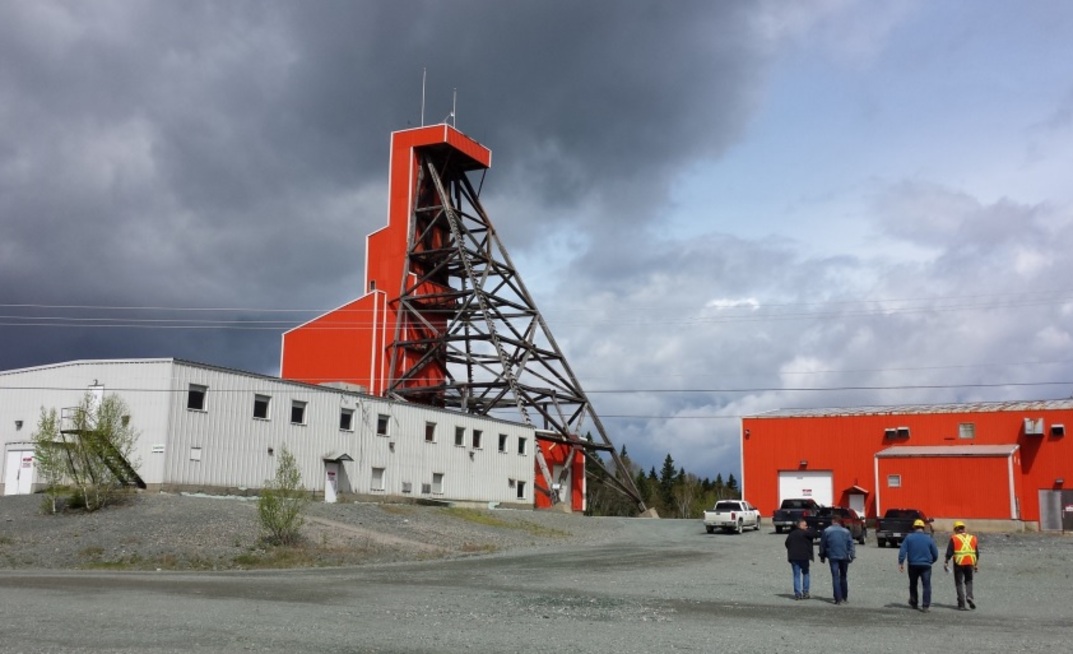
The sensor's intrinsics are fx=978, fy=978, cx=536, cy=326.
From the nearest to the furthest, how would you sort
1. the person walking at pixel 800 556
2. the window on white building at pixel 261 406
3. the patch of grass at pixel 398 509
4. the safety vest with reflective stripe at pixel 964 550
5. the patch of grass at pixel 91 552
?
the safety vest with reflective stripe at pixel 964 550 → the person walking at pixel 800 556 → the patch of grass at pixel 91 552 → the patch of grass at pixel 398 509 → the window on white building at pixel 261 406

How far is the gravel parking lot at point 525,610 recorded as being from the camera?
13.0 meters

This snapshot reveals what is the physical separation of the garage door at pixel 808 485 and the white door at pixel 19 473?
38271 mm

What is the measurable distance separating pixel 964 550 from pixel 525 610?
8835 millimetres

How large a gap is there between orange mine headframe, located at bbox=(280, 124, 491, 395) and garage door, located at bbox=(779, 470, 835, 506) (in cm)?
2362

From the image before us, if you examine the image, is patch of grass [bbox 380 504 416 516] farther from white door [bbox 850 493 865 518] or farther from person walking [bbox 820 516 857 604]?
white door [bbox 850 493 865 518]

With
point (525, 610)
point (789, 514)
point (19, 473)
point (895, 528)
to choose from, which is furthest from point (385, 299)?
point (525, 610)

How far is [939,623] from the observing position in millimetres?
16734

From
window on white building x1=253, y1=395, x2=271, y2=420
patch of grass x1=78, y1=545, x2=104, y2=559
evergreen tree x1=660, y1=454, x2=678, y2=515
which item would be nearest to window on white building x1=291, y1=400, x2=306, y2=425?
window on white building x1=253, y1=395, x2=271, y2=420

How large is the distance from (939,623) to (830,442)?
40.2m

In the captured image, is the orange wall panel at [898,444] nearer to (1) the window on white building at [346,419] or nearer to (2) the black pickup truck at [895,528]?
(2) the black pickup truck at [895,528]

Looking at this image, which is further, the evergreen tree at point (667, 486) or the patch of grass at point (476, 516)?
the evergreen tree at point (667, 486)

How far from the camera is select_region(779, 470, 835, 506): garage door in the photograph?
55312 millimetres

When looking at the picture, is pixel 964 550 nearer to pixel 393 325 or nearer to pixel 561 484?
pixel 561 484

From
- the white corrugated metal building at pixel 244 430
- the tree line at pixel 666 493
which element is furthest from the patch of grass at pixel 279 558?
the tree line at pixel 666 493
